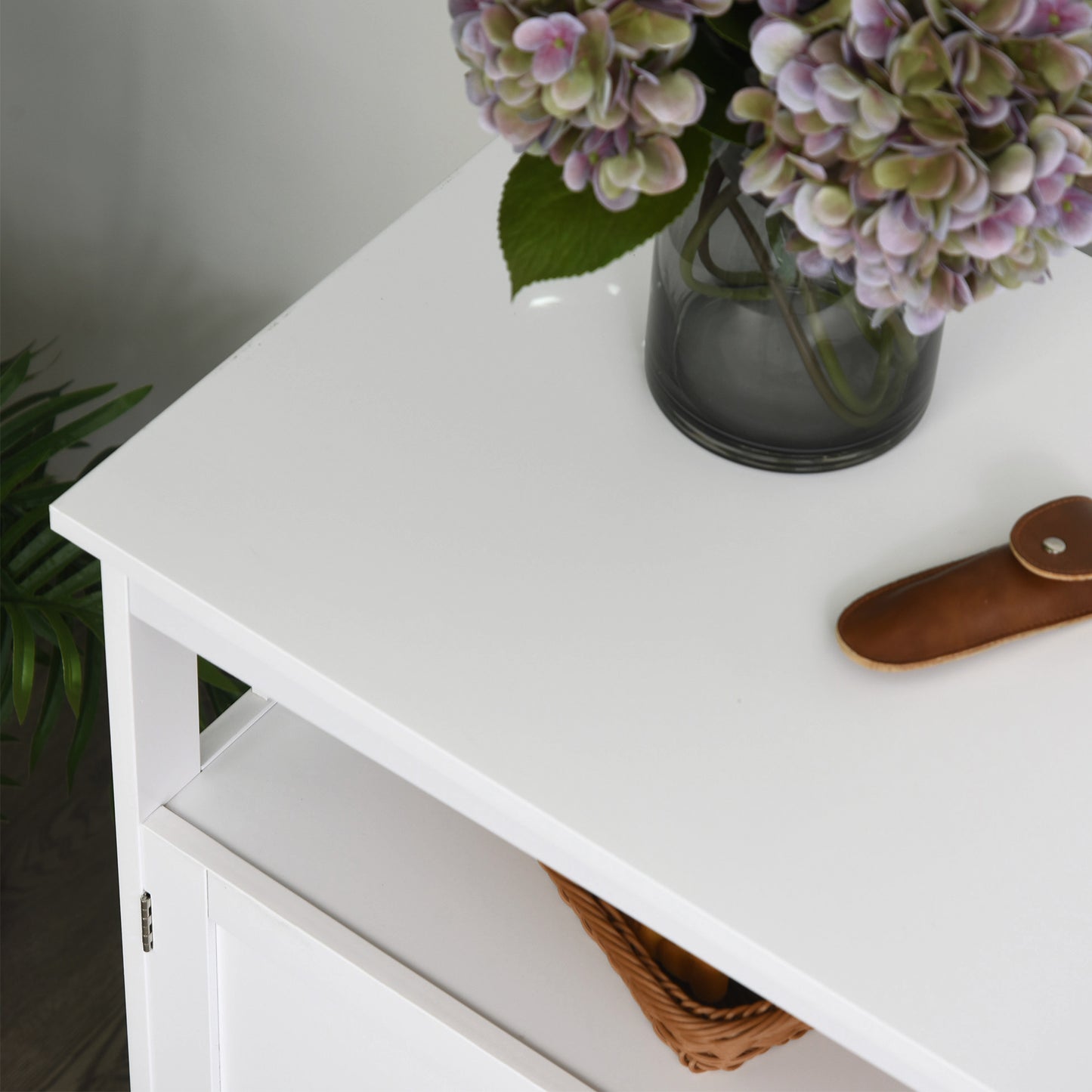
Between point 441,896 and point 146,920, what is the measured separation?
0.57 feet

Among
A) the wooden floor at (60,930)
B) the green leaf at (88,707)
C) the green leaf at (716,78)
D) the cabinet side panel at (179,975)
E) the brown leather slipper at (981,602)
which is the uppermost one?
the green leaf at (716,78)

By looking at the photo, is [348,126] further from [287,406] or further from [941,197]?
[941,197]

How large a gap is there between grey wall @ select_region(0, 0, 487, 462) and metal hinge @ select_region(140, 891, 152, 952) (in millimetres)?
571

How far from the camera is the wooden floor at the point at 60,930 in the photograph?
1298 millimetres

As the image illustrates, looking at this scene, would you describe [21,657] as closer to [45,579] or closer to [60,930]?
[45,579]

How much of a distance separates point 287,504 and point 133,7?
676mm

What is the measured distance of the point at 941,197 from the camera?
16.5 inches

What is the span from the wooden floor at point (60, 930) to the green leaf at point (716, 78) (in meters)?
1.11

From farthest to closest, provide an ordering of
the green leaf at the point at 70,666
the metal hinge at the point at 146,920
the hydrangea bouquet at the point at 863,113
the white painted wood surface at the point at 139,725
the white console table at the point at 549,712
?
1. the green leaf at the point at 70,666
2. the metal hinge at the point at 146,920
3. the white painted wood surface at the point at 139,725
4. the white console table at the point at 549,712
5. the hydrangea bouquet at the point at 863,113

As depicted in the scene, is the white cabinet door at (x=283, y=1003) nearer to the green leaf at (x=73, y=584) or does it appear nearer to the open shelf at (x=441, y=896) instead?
the open shelf at (x=441, y=896)

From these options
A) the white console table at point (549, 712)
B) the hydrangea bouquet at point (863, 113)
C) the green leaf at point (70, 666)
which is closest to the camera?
the hydrangea bouquet at point (863, 113)

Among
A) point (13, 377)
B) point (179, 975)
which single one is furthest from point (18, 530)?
point (179, 975)

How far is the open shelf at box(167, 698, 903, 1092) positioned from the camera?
0.66 metres

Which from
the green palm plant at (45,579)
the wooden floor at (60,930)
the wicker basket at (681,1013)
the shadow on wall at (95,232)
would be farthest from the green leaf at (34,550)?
the wicker basket at (681,1013)
